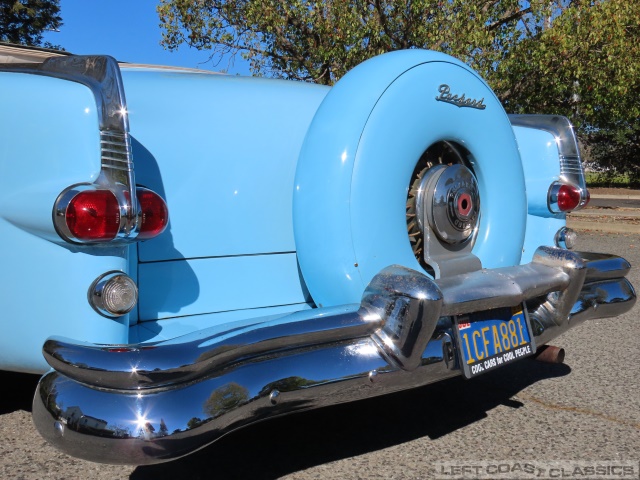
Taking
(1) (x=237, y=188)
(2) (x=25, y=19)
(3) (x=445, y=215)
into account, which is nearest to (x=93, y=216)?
(1) (x=237, y=188)

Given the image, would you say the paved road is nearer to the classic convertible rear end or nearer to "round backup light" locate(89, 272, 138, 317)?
the classic convertible rear end

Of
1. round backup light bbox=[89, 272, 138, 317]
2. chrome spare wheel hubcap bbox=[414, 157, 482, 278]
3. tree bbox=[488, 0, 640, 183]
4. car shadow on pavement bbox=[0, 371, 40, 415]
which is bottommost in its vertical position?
car shadow on pavement bbox=[0, 371, 40, 415]

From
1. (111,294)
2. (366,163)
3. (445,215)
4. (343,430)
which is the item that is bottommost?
(343,430)

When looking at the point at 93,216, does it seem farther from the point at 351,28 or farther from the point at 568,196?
the point at 351,28

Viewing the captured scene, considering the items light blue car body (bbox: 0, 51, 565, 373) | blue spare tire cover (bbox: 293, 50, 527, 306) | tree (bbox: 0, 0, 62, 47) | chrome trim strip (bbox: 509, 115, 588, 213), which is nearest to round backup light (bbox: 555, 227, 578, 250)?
chrome trim strip (bbox: 509, 115, 588, 213)

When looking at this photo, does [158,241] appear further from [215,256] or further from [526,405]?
[526,405]

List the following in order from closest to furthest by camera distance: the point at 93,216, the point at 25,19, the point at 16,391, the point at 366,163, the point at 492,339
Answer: the point at 93,216 → the point at 366,163 → the point at 492,339 → the point at 16,391 → the point at 25,19

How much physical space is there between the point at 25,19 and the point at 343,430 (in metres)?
25.4

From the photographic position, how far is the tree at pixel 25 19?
2384cm

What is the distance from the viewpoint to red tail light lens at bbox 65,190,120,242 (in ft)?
6.19

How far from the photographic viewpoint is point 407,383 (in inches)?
86.5

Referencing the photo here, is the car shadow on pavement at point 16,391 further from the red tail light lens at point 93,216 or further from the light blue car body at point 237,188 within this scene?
the red tail light lens at point 93,216

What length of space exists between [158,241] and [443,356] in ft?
3.24

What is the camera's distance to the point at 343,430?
113 inches
